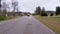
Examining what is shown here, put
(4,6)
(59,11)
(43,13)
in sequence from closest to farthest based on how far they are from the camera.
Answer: (4,6) < (43,13) < (59,11)

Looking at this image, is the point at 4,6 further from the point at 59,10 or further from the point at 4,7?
the point at 59,10

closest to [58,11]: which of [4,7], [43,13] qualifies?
[43,13]

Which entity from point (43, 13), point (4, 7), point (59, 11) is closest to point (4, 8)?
point (4, 7)

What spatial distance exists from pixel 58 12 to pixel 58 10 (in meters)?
2.82

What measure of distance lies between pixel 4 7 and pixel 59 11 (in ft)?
205

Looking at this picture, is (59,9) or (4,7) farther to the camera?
(59,9)

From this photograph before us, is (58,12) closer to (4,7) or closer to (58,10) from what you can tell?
(58,10)

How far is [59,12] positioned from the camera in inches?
5930

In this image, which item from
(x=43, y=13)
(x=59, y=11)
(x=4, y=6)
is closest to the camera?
(x=4, y=6)

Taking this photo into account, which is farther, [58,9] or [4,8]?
[58,9]

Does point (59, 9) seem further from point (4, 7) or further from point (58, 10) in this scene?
point (4, 7)

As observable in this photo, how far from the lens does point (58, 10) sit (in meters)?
154

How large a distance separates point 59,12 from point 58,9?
3904 millimetres

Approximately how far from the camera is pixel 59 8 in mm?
153750
